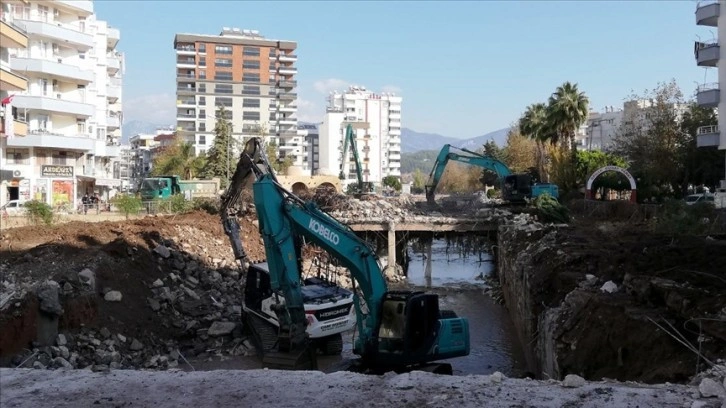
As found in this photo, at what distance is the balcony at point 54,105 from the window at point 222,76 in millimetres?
57731

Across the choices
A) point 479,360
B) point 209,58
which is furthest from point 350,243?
point 209,58

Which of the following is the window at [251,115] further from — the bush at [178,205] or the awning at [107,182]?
the bush at [178,205]

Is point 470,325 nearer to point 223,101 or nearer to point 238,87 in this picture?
point 223,101

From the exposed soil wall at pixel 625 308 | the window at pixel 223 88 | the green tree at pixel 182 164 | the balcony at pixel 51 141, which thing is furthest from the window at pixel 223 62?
the exposed soil wall at pixel 625 308

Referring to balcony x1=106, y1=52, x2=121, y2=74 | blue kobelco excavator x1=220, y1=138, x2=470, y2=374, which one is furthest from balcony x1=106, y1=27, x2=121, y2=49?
blue kobelco excavator x1=220, y1=138, x2=470, y2=374

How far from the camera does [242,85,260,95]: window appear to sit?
102 metres

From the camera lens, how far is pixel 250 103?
102m

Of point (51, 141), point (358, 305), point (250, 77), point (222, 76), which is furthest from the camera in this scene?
point (250, 77)

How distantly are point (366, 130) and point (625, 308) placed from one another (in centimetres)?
12562

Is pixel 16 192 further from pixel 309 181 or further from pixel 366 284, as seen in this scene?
pixel 366 284

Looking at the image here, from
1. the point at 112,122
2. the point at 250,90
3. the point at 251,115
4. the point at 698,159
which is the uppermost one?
the point at 250,90

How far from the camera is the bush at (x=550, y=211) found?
29.5 meters

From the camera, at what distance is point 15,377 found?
7.38 meters

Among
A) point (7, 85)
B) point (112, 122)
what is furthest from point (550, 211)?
point (112, 122)
